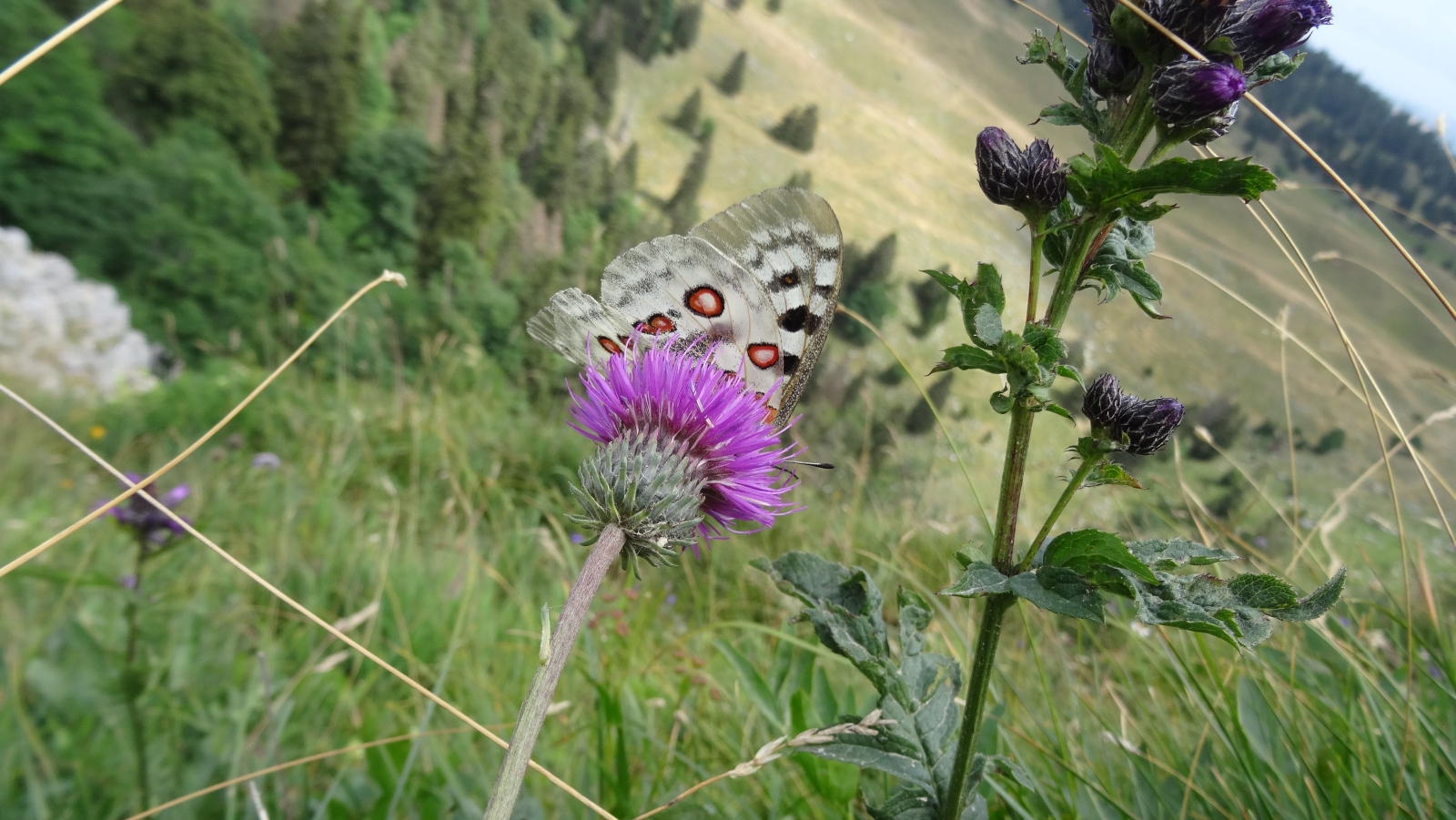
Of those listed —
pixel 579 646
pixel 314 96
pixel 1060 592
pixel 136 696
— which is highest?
pixel 1060 592

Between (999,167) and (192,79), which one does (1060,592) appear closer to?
(999,167)

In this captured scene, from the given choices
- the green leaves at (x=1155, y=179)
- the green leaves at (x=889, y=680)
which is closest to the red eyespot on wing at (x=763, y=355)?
the green leaves at (x=889, y=680)

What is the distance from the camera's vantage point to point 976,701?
1.23 m

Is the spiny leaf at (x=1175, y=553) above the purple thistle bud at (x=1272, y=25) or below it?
below

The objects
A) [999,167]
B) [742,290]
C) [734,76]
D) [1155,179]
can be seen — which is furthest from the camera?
[734,76]

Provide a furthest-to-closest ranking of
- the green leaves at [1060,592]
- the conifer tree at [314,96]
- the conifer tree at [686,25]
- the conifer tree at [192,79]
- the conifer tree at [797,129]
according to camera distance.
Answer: the conifer tree at [797,129] → the conifer tree at [686,25] → the conifer tree at [314,96] → the conifer tree at [192,79] → the green leaves at [1060,592]

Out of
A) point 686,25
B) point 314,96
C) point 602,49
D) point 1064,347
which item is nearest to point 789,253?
point 1064,347

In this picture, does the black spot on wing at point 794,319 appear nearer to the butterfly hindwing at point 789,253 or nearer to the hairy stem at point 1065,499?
the butterfly hindwing at point 789,253

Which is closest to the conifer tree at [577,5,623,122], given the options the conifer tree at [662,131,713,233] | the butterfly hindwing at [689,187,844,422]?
the conifer tree at [662,131,713,233]

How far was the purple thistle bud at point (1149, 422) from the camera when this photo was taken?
1.20 metres

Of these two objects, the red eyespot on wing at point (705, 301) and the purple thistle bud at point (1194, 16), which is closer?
the purple thistle bud at point (1194, 16)

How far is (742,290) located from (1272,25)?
4.35ft

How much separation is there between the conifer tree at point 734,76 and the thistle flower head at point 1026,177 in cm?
5849

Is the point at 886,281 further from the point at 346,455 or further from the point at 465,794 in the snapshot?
the point at 465,794
